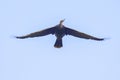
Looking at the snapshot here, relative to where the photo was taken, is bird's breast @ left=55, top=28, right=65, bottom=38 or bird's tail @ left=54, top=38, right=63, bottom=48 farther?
bird's breast @ left=55, top=28, right=65, bottom=38

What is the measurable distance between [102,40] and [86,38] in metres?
0.65

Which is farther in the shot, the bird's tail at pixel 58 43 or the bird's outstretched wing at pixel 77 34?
the bird's outstretched wing at pixel 77 34

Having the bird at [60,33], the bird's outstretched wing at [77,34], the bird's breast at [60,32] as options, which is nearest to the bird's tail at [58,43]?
the bird at [60,33]

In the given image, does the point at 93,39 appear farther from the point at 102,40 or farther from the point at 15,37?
the point at 15,37

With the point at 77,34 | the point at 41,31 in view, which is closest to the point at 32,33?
the point at 41,31

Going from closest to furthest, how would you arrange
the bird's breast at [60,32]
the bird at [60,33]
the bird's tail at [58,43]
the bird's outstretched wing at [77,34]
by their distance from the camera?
the bird's tail at [58,43]
the bird at [60,33]
the bird's breast at [60,32]
the bird's outstretched wing at [77,34]

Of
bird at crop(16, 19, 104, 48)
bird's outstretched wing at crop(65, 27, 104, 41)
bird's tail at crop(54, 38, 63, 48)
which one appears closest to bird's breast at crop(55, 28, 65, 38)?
bird at crop(16, 19, 104, 48)

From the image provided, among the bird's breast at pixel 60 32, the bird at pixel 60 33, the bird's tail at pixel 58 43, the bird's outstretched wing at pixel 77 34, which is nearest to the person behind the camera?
the bird's tail at pixel 58 43

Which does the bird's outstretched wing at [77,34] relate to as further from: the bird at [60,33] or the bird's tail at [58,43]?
the bird's tail at [58,43]

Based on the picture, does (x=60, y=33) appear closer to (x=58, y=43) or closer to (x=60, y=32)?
(x=60, y=32)

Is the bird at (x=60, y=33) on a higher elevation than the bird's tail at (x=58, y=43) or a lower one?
higher

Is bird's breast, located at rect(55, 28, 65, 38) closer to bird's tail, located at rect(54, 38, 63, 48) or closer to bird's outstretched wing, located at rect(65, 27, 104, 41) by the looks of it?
bird's outstretched wing, located at rect(65, 27, 104, 41)

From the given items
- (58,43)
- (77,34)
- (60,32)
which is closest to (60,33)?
(60,32)

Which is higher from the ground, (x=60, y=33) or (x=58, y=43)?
(x=60, y=33)
